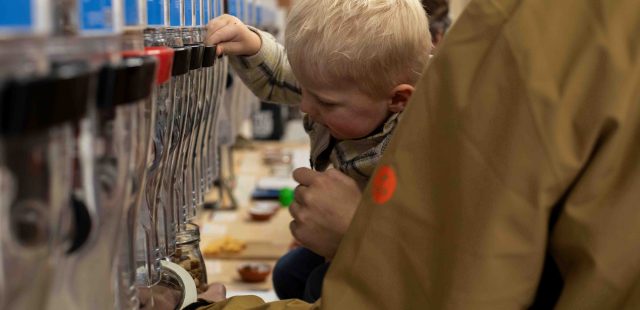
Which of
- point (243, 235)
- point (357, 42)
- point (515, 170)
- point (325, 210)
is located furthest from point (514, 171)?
point (243, 235)

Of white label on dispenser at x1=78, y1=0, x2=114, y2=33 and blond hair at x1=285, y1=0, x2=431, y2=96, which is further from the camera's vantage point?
blond hair at x1=285, y1=0, x2=431, y2=96

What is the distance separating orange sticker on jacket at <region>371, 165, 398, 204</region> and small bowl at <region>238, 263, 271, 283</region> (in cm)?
114

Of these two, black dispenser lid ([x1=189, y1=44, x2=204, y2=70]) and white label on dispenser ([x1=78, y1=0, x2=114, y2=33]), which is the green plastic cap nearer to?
black dispenser lid ([x1=189, y1=44, x2=204, y2=70])

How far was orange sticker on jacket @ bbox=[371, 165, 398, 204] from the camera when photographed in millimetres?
788

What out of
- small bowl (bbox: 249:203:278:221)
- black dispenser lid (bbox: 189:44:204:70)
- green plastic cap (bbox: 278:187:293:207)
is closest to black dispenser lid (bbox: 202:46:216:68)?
black dispenser lid (bbox: 189:44:204:70)

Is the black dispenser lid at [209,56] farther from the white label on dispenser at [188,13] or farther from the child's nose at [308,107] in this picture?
the child's nose at [308,107]

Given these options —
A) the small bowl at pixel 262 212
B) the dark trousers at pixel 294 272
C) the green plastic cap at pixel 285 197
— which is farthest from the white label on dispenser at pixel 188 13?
the green plastic cap at pixel 285 197

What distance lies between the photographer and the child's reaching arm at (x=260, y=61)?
4.09 ft

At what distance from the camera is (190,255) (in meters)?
1.14

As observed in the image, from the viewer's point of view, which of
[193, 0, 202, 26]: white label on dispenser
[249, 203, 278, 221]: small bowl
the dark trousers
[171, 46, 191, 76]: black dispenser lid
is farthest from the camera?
[249, 203, 278, 221]: small bowl

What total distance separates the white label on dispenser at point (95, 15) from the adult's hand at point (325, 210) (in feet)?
1.57

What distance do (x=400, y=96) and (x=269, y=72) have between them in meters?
0.33

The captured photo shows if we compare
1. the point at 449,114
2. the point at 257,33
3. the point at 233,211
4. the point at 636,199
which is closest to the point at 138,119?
the point at 449,114

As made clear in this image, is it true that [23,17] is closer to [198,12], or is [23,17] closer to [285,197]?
[198,12]
